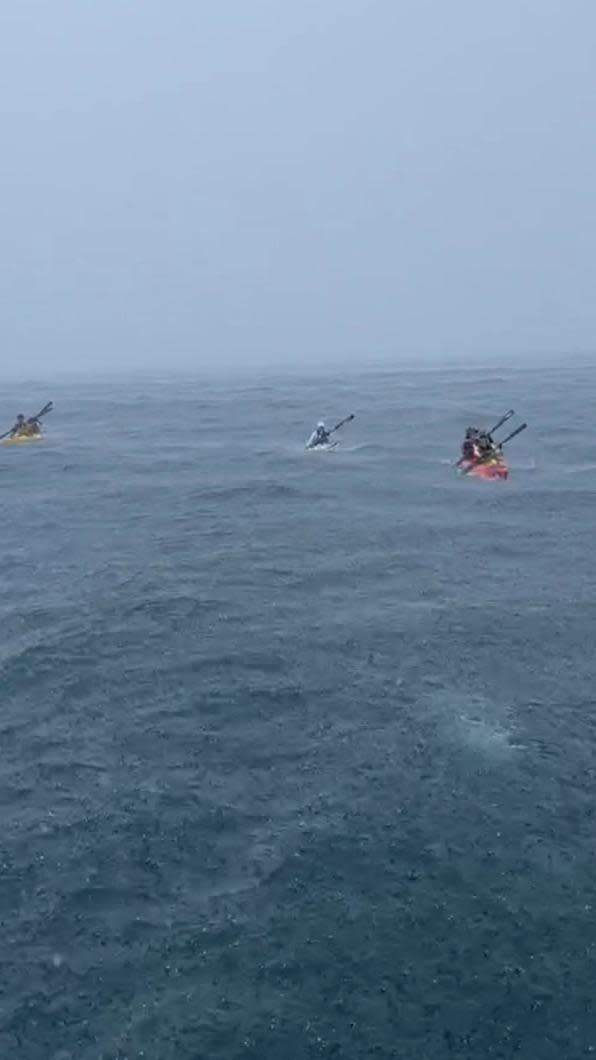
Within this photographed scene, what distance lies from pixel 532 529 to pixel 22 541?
917 inches

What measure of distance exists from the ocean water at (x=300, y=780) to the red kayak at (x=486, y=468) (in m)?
2.83

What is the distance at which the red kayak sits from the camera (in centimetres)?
4466

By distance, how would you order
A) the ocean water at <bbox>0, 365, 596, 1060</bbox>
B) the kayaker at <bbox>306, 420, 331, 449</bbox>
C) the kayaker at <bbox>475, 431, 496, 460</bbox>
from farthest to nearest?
the kayaker at <bbox>306, 420, 331, 449</bbox> → the kayaker at <bbox>475, 431, 496, 460</bbox> → the ocean water at <bbox>0, 365, 596, 1060</bbox>

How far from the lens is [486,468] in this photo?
4481 cm

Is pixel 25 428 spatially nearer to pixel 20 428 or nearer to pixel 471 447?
pixel 20 428

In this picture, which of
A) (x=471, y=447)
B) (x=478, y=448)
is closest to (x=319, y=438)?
(x=471, y=447)

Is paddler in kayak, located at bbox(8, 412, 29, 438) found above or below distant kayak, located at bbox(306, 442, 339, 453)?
above

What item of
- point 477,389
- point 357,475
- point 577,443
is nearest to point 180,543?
point 357,475

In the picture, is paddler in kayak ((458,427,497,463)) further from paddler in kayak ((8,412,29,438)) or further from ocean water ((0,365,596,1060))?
paddler in kayak ((8,412,29,438))

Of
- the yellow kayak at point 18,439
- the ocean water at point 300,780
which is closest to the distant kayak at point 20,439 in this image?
the yellow kayak at point 18,439

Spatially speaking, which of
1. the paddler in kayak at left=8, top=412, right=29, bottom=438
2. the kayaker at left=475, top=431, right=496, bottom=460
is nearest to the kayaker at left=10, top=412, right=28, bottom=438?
the paddler in kayak at left=8, top=412, right=29, bottom=438

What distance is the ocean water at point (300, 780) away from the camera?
14.2 meters

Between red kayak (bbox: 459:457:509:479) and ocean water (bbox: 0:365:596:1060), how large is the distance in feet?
9.28

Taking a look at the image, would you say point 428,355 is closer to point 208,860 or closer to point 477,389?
point 477,389
